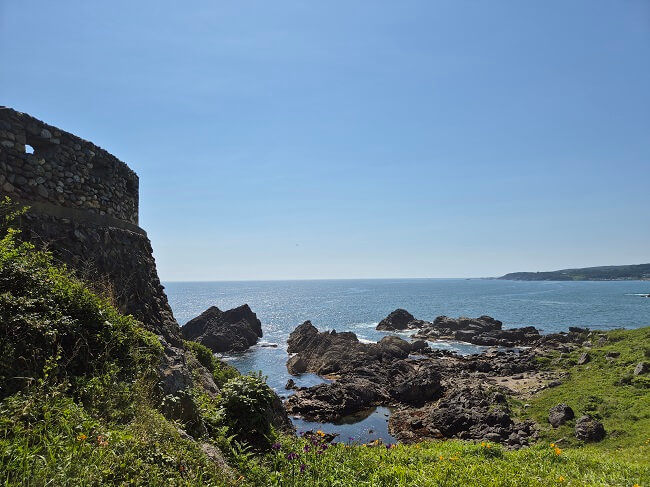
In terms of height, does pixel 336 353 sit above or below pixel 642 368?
below

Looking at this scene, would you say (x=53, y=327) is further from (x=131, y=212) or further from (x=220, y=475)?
(x=131, y=212)

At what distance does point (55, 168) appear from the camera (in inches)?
381

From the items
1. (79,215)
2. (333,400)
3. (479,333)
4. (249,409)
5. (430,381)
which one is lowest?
(479,333)

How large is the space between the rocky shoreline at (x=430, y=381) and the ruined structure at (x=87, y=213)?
61.1 ft

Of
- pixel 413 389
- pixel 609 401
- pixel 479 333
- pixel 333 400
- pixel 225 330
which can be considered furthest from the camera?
pixel 479 333

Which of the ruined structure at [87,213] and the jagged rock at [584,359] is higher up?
the ruined structure at [87,213]

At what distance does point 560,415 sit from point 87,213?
25.5 metres

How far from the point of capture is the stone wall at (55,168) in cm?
875

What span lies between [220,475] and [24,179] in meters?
8.85

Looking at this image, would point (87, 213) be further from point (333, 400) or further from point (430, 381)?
point (430, 381)

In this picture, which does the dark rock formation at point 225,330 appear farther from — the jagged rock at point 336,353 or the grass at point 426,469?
the grass at point 426,469

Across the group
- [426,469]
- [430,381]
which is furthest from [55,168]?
[430,381]

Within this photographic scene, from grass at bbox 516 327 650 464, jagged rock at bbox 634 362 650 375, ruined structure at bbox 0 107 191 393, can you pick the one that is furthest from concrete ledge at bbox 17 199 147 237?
jagged rock at bbox 634 362 650 375

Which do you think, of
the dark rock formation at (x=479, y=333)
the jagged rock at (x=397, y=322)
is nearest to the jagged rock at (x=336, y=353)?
the dark rock formation at (x=479, y=333)
